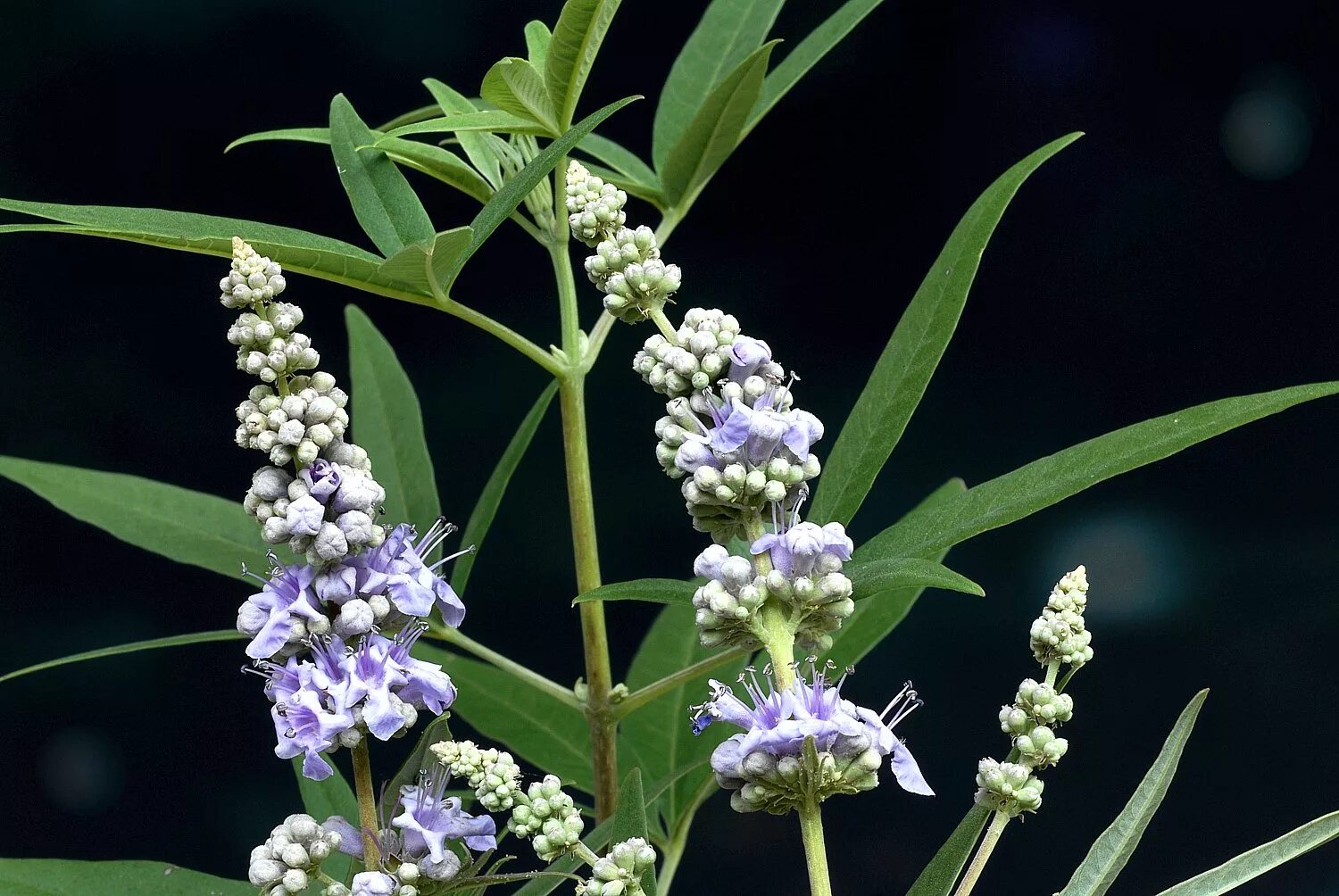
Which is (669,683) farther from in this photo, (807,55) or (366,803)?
(807,55)

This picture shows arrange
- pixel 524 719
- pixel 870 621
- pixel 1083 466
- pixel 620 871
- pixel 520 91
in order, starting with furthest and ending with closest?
pixel 524 719 < pixel 870 621 < pixel 520 91 < pixel 1083 466 < pixel 620 871

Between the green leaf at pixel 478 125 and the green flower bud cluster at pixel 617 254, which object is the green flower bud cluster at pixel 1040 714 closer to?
the green flower bud cluster at pixel 617 254

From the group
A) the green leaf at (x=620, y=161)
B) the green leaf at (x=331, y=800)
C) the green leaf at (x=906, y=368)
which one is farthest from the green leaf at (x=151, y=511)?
the green leaf at (x=906, y=368)

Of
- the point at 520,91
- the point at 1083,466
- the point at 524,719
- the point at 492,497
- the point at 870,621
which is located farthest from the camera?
the point at 524,719

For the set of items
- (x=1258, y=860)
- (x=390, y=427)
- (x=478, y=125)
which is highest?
(x=390, y=427)

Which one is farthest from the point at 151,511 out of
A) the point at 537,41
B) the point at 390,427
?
the point at 537,41

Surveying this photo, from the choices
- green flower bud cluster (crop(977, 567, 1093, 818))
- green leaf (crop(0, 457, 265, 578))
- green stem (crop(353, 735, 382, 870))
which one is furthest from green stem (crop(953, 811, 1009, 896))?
green leaf (crop(0, 457, 265, 578))
